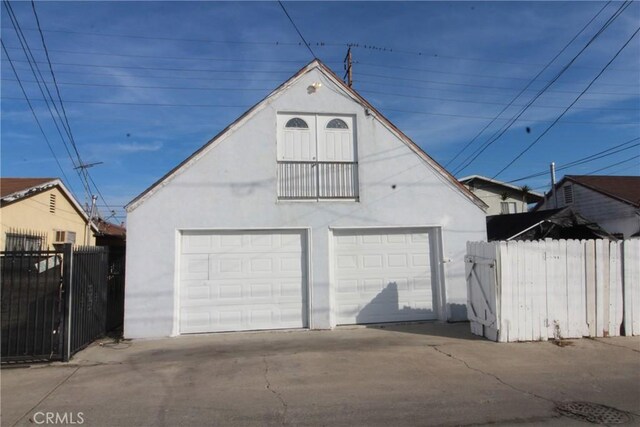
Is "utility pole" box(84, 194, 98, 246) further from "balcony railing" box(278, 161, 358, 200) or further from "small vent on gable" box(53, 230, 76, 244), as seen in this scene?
"balcony railing" box(278, 161, 358, 200)

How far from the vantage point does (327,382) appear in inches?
259

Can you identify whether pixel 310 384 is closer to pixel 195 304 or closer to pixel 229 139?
pixel 195 304

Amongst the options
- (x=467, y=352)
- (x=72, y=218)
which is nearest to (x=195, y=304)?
(x=467, y=352)

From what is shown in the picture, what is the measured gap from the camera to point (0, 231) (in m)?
13.8

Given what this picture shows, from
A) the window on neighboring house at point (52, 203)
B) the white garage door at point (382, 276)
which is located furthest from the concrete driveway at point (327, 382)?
the window on neighboring house at point (52, 203)

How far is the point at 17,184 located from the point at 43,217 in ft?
4.97

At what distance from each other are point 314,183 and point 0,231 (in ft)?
31.5

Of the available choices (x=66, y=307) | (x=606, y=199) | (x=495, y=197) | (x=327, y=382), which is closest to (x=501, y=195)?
(x=495, y=197)

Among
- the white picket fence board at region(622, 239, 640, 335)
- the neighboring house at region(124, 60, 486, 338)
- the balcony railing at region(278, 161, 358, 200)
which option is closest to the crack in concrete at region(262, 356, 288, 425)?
the neighboring house at region(124, 60, 486, 338)

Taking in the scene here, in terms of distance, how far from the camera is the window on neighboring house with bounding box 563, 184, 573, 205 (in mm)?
25703

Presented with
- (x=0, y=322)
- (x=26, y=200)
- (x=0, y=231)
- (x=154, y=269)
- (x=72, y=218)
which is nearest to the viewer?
(x=0, y=322)

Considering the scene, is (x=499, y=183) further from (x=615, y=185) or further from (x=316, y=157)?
(x=316, y=157)

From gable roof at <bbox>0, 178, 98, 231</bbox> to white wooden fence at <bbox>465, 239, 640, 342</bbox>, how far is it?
13495mm

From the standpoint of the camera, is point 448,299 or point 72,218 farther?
point 72,218
